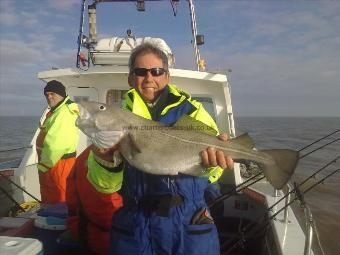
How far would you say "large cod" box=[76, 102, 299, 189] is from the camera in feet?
9.29

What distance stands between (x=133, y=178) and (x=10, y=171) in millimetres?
5498

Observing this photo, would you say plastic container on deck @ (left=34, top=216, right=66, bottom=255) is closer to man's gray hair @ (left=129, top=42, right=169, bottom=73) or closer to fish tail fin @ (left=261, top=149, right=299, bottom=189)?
man's gray hair @ (left=129, top=42, right=169, bottom=73)

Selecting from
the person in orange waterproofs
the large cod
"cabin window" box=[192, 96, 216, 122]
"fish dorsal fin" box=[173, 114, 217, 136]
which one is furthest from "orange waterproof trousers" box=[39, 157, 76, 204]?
"fish dorsal fin" box=[173, 114, 217, 136]

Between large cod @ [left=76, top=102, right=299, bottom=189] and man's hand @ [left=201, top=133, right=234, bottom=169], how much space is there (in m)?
0.06

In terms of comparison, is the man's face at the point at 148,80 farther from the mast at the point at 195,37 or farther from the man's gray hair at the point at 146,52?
the mast at the point at 195,37

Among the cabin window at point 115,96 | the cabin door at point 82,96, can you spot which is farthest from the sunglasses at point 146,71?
the cabin door at point 82,96

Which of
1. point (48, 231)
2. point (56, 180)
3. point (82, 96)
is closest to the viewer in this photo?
point (48, 231)

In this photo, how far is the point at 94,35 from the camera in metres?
8.62

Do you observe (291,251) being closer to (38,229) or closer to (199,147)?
(199,147)

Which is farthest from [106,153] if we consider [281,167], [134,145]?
[281,167]

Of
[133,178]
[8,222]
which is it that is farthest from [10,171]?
[133,178]

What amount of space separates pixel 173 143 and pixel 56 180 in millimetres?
3994

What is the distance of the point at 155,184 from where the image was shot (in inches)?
109

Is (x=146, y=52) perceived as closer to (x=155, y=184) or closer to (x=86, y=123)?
(x=86, y=123)
